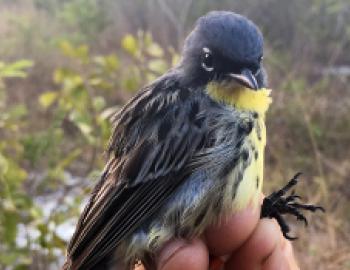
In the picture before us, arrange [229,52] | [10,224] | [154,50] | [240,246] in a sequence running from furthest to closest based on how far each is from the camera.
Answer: [154,50] < [10,224] < [240,246] < [229,52]

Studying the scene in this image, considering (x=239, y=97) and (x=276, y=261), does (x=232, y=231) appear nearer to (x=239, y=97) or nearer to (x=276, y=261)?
(x=276, y=261)

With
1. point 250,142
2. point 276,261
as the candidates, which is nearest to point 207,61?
point 250,142

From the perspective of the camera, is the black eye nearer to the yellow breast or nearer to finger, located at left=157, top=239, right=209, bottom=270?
the yellow breast

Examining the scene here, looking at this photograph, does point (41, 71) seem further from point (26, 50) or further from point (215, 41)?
point (215, 41)

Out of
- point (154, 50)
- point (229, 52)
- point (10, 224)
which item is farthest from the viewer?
point (154, 50)

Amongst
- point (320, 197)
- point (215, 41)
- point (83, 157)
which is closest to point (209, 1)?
point (83, 157)

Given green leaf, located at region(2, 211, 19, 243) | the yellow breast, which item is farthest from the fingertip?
green leaf, located at region(2, 211, 19, 243)
